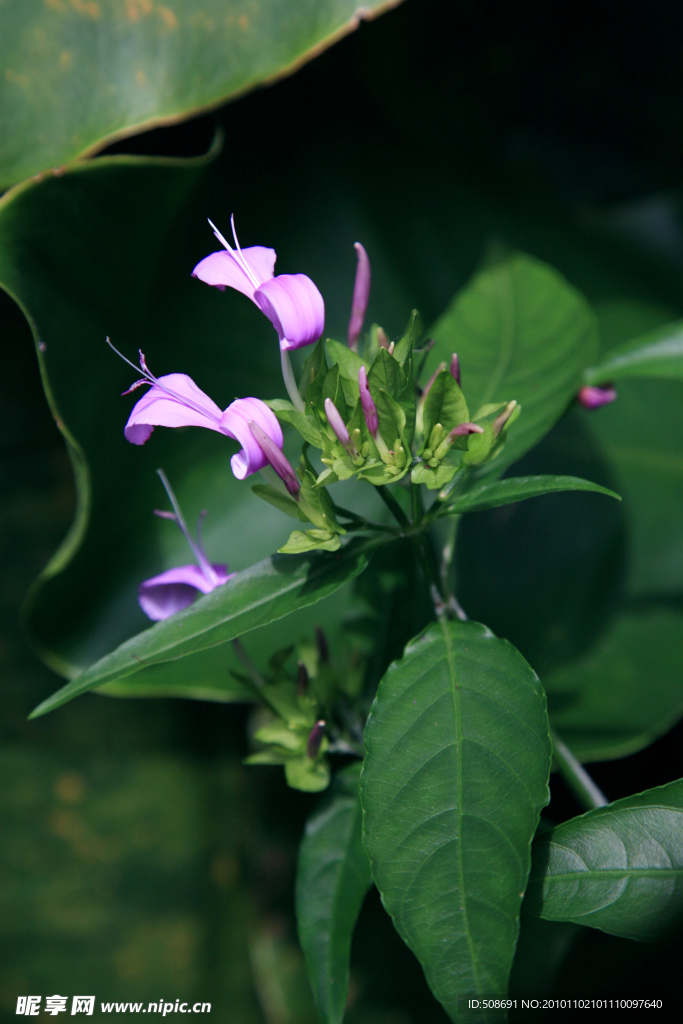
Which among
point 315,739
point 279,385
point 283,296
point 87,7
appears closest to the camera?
point 283,296

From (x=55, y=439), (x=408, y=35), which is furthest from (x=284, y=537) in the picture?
(x=408, y=35)

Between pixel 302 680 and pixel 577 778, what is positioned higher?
pixel 302 680

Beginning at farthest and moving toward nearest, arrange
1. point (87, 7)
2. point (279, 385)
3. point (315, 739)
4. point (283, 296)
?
point (279, 385) → point (87, 7) → point (315, 739) → point (283, 296)

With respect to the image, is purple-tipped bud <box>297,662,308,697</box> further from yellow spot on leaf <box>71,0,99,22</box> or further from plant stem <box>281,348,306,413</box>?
yellow spot on leaf <box>71,0,99,22</box>

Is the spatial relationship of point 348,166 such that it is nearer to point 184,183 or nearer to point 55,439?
point 184,183

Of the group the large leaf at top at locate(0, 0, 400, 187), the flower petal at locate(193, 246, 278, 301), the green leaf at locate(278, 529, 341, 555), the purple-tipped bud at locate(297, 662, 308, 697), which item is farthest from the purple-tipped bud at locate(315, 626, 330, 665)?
the large leaf at top at locate(0, 0, 400, 187)

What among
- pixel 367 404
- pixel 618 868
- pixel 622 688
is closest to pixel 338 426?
pixel 367 404

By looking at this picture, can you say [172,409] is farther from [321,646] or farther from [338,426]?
[321,646]
